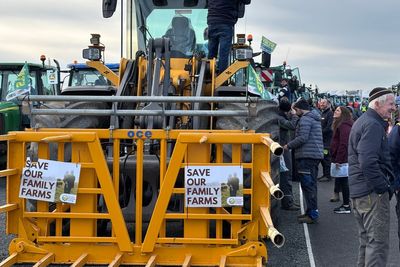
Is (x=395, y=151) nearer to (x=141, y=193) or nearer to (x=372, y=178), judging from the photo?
(x=372, y=178)

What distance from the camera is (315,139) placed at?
863 cm

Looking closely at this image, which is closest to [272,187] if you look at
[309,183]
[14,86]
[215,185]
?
[215,185]

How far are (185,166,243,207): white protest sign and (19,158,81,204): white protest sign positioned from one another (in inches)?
39.1

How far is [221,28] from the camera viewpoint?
734 centimetres

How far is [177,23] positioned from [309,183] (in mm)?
2959

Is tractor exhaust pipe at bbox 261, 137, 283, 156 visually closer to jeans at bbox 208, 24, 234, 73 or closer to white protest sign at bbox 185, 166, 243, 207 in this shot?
white protest sign at bbox 185, 166, 243, 207

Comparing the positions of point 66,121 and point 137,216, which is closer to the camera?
point 137,216

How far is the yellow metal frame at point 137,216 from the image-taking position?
513 centimetres

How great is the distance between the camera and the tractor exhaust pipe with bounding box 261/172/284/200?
4.57 metres

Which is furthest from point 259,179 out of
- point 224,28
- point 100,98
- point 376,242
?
point 224,28

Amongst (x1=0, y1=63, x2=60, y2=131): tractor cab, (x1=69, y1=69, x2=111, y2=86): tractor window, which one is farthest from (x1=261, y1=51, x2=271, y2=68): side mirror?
(x1=69, y1=69, x2=111, y2=86): tractor window

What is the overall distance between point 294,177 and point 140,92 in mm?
5039

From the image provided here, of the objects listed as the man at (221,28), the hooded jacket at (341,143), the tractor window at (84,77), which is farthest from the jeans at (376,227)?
the tractor window at (84,77)

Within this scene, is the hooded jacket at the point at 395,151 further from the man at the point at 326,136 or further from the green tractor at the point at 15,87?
the green tractor at the point at 15,87
